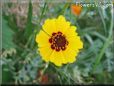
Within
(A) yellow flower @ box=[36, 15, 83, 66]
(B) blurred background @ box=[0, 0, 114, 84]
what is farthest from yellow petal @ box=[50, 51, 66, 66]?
(B) blurred background @ box=[0, 0, 114, 84]

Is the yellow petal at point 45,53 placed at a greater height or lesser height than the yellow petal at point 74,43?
lesser

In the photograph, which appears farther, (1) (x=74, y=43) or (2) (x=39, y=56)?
(2) (x=39, y=56)

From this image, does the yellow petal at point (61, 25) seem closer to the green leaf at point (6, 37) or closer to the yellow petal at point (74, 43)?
the yellow petal at point (74, 43)

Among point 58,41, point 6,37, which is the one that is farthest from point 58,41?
point 6,37

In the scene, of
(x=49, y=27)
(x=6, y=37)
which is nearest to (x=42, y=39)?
(x=49, y=27)

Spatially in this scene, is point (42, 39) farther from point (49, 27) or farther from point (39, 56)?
point (39, 56)

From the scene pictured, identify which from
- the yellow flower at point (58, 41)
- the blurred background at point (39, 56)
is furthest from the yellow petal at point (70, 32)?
the blurred background at point (39, 56)

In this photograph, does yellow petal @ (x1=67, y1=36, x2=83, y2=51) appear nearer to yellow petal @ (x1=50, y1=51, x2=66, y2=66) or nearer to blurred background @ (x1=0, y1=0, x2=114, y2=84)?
yellow petal @ (x1=50, y1=51, x2=66, y2=66)

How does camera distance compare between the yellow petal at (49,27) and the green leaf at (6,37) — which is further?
the green leaf at (6,37)

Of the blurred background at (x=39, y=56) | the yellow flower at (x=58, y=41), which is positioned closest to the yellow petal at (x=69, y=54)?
the yellow flower at (x=58, y=41)
